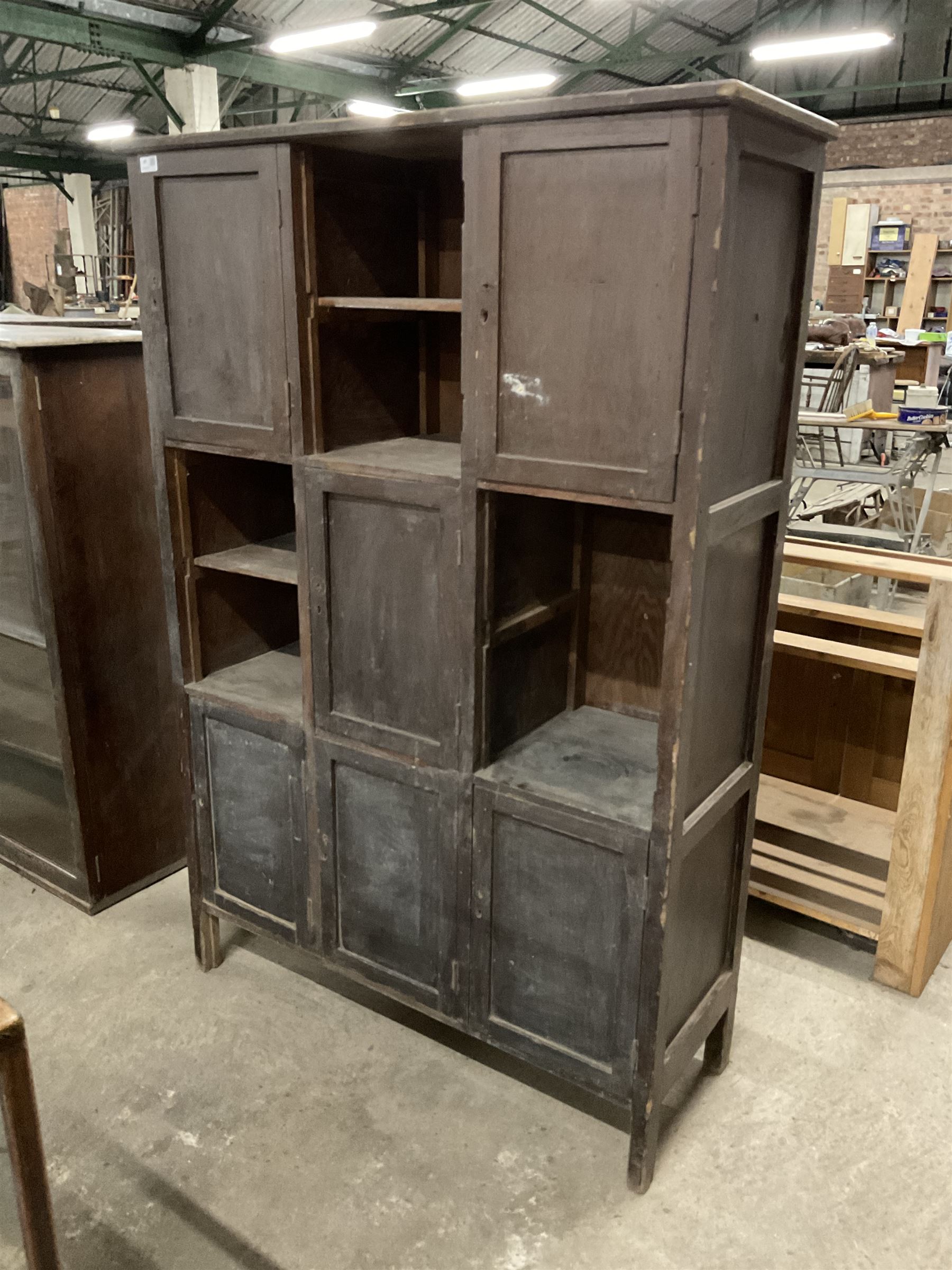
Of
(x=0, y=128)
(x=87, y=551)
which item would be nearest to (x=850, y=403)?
(x=87, y=551)

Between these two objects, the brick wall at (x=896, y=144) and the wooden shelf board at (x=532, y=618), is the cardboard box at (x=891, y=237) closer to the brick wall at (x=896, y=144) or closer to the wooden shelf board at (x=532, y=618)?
the brick wall at (x=896, y=144)

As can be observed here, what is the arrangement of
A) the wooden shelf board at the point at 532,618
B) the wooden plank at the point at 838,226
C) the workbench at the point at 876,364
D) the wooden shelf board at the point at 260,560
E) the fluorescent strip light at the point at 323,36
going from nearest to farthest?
the wooden shelf board at the point at 532,618 < the wooden shelf board at the point at 260,560 < the fluorescent strip light at the point at 323,36 < the workbench at the point at 876,364 < the wooden plank at the point at 838,226

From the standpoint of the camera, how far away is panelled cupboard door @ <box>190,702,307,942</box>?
2.50 m

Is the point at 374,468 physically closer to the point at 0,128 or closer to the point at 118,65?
the point at 118,65

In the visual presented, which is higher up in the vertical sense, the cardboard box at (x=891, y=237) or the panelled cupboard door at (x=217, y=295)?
the cardboard box at (x=891, y=237)

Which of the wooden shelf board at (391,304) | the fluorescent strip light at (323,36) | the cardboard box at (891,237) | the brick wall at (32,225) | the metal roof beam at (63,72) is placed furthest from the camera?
the brick wall at (32,225)

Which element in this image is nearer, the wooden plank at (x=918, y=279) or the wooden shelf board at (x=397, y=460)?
the wooden shelf board at (x=397, y=460)

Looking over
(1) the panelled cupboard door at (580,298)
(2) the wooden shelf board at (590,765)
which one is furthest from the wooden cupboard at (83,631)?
(1) the panelled cupboard door at (580,298)

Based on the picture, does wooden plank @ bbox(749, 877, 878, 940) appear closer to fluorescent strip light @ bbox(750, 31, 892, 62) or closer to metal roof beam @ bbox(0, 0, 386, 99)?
metal roof beam @ bbox(0, 0, 386, 99)

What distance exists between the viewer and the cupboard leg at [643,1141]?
206 cm

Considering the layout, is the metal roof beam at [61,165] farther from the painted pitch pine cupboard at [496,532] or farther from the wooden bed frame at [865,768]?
the wooden bed frame at [865,768]

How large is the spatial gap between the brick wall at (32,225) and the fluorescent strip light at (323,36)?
9.40m

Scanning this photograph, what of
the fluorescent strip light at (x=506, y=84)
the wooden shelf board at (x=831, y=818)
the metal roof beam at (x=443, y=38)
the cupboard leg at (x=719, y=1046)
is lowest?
the cupboard leg at (x=719, y=1046)

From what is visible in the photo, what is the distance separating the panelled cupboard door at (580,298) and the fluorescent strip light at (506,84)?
7998mm
